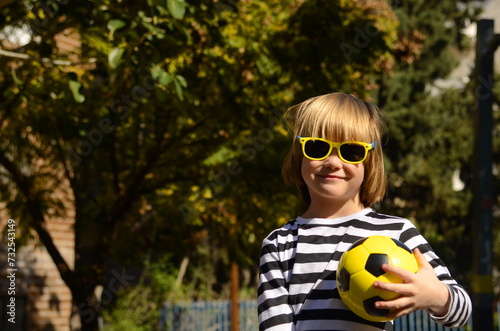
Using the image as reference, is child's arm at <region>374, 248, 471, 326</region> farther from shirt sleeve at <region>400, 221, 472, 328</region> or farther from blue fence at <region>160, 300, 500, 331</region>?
blue fence at <region>160, 300, 500, 331</region>

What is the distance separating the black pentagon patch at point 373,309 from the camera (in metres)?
2.43

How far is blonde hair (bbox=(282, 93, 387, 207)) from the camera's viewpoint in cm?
283

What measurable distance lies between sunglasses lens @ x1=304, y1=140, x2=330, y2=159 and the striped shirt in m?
0.27

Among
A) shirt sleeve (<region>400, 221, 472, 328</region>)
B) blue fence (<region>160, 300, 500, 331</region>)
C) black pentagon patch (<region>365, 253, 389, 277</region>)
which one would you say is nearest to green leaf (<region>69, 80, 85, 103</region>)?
shirt sleeve (<region>400, 221, 472, 328</region>)

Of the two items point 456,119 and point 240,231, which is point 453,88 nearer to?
point 456,119

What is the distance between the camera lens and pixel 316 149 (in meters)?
2.85

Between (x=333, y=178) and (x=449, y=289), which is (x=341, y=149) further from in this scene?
(x=449, y=289)

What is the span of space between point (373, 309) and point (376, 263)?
0.16 m

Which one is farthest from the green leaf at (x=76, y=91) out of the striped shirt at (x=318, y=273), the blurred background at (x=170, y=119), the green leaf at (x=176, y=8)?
the striped shirt at (x=318, y=273)

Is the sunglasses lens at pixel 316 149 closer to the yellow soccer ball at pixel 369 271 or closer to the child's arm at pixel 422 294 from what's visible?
the yellow soccer ball at pixel 369 271

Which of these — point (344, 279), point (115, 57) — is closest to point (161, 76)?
point (115, 57)

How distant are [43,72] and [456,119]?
20625 mm

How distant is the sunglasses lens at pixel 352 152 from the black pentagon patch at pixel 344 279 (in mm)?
498

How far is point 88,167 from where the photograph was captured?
9.43 metres
